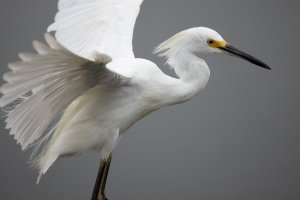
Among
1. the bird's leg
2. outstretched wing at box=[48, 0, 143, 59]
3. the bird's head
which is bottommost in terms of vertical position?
the bird's leg

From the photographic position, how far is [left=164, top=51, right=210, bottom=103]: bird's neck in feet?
8.52

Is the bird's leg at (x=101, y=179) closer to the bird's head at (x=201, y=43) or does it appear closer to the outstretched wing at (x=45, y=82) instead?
the outstretched wing at (x=45, y=82)

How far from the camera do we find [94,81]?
2.34 meters

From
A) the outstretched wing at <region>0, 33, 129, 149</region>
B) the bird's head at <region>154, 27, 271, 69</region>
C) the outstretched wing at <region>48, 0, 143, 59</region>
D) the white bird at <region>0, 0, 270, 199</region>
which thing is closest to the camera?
the outstretched wing at <region>0, 33, 129, 149</region>

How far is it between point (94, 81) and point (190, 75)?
497 millimetres

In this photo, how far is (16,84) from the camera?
205 cm

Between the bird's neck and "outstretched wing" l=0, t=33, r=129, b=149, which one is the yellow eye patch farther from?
"outstretched wing" l=0, t=33, r=129, b=149

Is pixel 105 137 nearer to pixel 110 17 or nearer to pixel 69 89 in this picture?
pixel 69 89

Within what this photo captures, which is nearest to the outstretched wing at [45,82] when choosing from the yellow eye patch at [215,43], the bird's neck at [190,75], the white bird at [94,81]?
the white bird at [94,81]

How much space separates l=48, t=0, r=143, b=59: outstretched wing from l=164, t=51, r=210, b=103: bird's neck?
360 mm

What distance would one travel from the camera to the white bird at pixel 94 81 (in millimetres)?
2121

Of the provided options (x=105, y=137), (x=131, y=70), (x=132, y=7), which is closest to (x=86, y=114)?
(x=105, y=137)

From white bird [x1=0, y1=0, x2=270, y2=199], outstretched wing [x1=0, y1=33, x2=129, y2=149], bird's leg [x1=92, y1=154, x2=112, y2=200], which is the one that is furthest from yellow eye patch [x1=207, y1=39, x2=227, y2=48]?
bird's leg [x1=92, y1=154, x2=112, y2=200]

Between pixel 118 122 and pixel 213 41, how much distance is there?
22.8 inches
